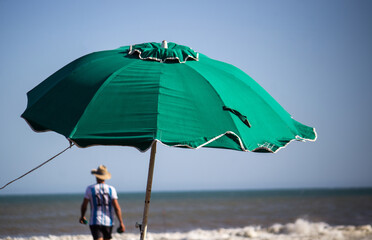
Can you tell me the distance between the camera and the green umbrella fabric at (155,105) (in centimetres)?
372

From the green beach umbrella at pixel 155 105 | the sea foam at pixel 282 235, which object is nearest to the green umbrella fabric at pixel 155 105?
the green beach umbrella at pixel 155 105

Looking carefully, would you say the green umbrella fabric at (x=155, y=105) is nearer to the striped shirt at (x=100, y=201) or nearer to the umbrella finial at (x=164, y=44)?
the umbrella finial at (x=164, y=44)

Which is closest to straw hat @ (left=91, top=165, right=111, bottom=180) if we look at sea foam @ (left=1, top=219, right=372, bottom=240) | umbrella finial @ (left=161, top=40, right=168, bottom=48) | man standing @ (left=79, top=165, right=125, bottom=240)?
man standing @ (left=79, top=165, right=125, bottom=240)

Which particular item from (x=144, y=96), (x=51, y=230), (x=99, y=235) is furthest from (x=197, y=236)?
(x=144, y=96)

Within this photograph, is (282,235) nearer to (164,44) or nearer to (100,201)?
(100,201)

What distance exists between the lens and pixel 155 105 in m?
3.84

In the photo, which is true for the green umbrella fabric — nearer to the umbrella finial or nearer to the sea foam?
the umbrella finial

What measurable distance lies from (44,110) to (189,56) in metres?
1.42

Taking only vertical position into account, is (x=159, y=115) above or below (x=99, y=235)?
above

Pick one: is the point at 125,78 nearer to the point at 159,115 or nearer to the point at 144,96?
the point at 144,96

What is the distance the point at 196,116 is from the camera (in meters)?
3.94

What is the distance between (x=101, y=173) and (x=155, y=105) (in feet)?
4.20

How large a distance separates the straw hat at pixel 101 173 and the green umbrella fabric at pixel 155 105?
0.72m

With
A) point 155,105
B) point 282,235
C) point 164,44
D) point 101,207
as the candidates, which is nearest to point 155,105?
point 155,105
